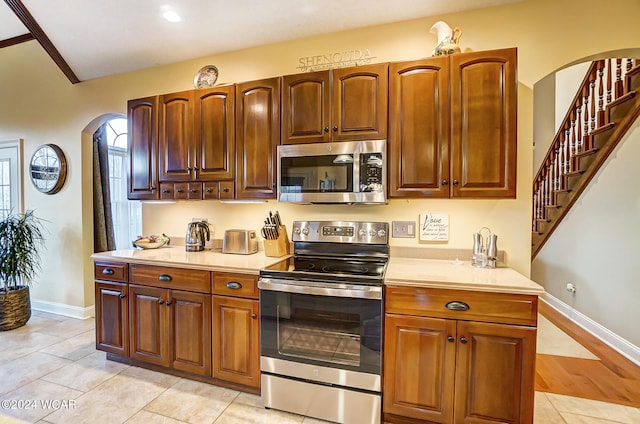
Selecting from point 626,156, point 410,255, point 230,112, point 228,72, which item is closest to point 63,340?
point 230,112

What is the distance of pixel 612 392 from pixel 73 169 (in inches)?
214

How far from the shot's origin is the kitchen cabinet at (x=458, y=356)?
164cm

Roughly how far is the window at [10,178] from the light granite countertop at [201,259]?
8.27 ft

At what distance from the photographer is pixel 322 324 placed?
191 centimetres

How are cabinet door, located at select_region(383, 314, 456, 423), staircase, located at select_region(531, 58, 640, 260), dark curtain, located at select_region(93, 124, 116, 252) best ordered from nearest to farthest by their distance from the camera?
cabinet door, located at select_region(383, 314, 456, 423), staircase, located at select_region(531, 58, 640, 260), dark curtain, located at select_region(93, 124, 116, 252)

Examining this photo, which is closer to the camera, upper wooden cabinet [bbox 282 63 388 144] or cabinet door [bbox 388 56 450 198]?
cabinet door [bbox 388 56 450 198]

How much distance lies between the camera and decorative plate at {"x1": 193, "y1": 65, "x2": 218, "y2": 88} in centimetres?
273

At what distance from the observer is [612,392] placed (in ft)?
7.20

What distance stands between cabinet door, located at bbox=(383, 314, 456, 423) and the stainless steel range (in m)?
0.07

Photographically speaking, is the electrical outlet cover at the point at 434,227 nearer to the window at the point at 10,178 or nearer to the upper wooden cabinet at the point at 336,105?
the upper wooden cabinet at the point at 336,105

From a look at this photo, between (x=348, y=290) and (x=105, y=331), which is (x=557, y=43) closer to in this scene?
(x=348, y=290)

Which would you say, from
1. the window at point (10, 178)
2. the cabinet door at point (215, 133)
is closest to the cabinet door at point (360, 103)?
the cabinet door at point (215, 133)

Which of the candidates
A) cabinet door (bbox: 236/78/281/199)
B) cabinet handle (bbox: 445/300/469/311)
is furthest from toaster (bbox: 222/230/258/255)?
cabinet handle (bbox: 445/300/469/311)

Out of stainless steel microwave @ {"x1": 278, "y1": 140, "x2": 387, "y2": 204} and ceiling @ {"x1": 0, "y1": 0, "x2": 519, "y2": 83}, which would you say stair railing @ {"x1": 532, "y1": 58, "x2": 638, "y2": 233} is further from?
stainless steel microwave @ {"x1": 278, "y1": 140, "x2": 387, "y2": 204}
